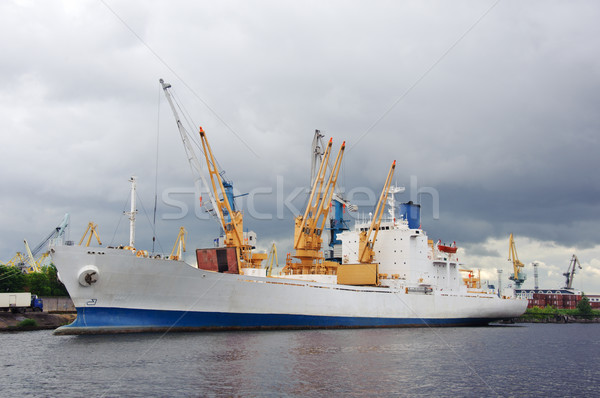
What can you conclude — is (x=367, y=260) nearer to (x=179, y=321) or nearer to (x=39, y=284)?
(x=179, y=321)

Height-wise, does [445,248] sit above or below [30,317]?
above

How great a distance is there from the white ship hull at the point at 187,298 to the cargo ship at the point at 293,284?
0.07 meters

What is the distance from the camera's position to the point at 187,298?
1532 inches

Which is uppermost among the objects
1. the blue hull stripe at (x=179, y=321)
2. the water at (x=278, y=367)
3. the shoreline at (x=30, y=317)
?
the blue hull stripe at (x=179, y=321)

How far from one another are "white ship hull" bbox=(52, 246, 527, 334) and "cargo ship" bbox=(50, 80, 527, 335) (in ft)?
0.24

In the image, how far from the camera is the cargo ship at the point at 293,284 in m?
36.6

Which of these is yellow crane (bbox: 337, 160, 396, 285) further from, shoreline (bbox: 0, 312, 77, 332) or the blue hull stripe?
shoreline (bbox: 0, 312, 77, 332)

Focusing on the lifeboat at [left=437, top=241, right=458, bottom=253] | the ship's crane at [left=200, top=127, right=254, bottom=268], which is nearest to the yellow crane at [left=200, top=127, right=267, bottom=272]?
the ship's crane at [left=200, top=127, right=254, bottom=268]

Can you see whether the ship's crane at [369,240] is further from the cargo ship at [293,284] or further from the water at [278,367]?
the water at [278,367]

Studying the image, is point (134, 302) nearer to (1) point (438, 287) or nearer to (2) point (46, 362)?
(2) point (46, 362)

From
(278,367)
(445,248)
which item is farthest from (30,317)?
(445,248)

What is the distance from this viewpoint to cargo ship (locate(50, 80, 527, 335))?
3662 cm

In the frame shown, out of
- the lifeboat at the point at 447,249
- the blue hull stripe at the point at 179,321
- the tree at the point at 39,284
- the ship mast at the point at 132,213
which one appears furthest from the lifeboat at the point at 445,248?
the tree at the point at 39,284

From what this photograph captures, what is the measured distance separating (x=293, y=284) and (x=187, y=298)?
9640 mm
